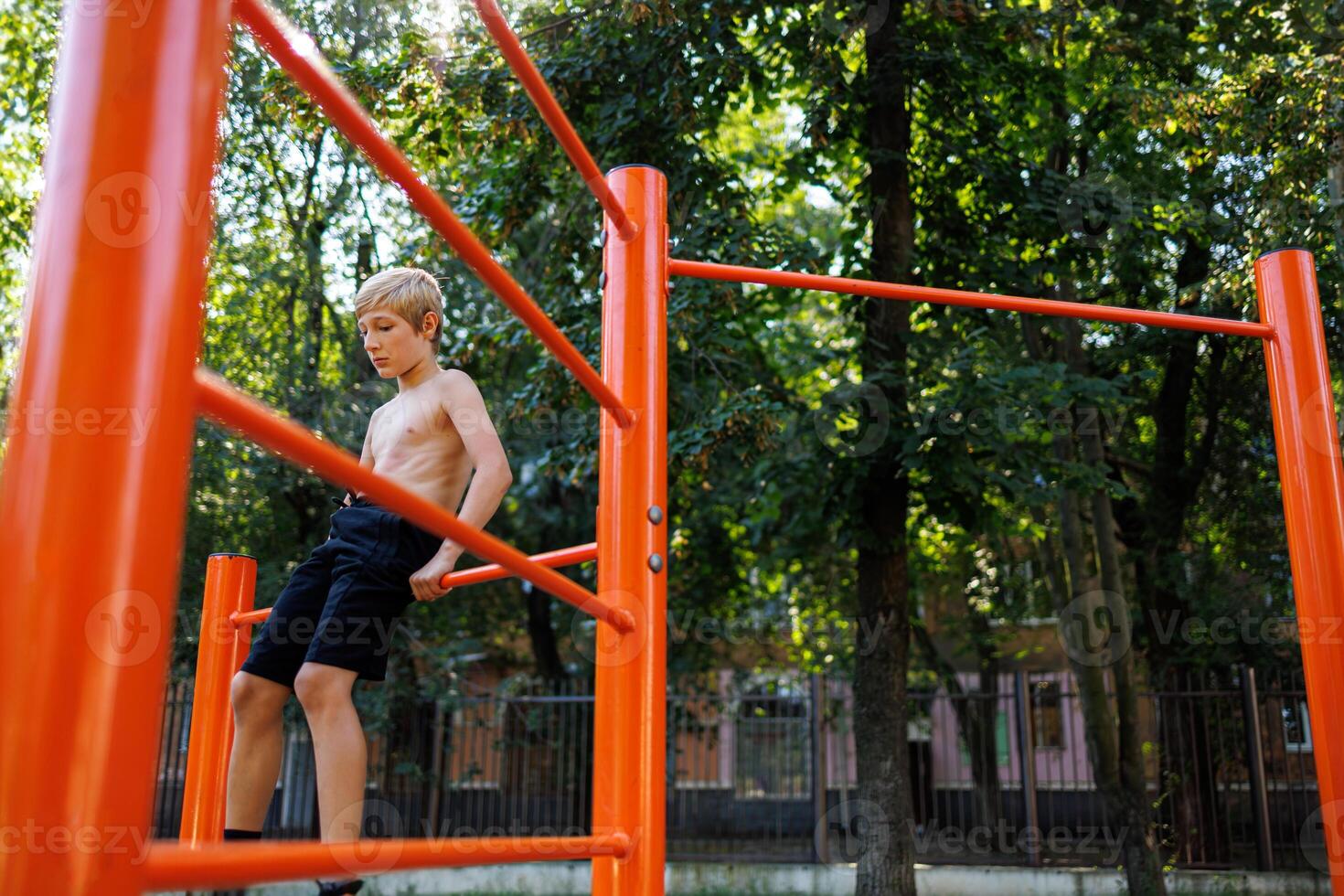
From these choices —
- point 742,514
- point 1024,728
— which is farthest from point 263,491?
point 1024,728

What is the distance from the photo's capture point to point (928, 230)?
7723 mm

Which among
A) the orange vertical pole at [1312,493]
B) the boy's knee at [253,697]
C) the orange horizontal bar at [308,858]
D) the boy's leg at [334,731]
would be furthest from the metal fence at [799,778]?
the orange horizontal bar at [308,858]

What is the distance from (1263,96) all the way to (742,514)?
5.02m

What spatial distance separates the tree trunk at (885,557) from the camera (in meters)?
6.83

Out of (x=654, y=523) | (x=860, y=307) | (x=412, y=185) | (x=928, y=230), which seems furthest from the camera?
(x=928, y=230)

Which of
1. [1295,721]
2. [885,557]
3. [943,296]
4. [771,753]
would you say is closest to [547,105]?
[943,296]

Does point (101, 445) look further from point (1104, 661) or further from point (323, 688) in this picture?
point (1104, 661)

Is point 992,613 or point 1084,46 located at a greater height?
point 1084,46

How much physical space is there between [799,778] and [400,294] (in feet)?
30.5

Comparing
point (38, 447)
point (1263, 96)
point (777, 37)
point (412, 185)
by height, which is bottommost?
point (38, 447)

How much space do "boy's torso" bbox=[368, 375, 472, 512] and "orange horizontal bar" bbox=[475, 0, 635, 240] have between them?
56 centimetres

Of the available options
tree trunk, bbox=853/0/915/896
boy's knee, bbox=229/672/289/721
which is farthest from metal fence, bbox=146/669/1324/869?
boy's knee, bbox=229/672/289/721

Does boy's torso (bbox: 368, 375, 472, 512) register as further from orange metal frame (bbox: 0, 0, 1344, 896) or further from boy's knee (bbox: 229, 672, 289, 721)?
orange metal frame (bbox: 0, 0, 1344, 896)

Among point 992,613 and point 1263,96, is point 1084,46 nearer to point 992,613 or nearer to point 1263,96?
point 1263,96
